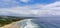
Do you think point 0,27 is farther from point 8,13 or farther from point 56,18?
point 56,18

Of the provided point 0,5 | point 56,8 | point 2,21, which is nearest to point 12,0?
point 0,5

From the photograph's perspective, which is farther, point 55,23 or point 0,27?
point 0,27

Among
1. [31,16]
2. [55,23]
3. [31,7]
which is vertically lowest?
[55,23]

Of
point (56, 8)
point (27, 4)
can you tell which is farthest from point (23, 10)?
point (56, 8)

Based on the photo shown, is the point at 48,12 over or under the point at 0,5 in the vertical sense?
under

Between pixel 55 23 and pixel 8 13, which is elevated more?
pixel 8 13

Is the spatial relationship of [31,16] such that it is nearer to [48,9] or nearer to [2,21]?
[48,9]

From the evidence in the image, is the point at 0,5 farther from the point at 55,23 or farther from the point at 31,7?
the point at 55,23

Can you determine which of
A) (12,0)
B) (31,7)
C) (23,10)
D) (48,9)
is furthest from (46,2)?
(12,0)
